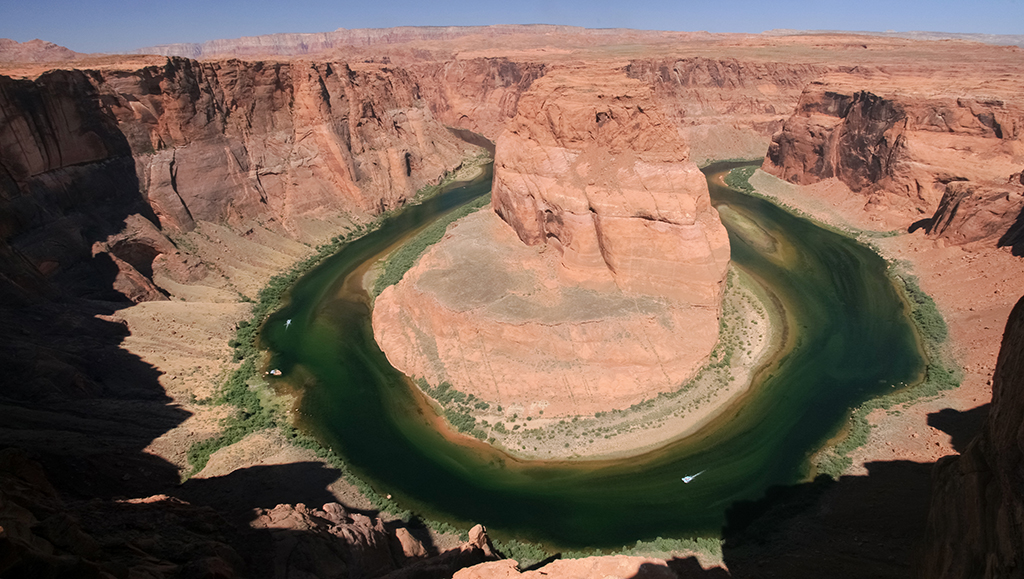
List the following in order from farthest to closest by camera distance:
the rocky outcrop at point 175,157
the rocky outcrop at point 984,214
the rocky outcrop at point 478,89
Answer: the rocky outcrop at point 478,89, the rocky outcrop at point 984,214, the rocky outcrop at point 175,157

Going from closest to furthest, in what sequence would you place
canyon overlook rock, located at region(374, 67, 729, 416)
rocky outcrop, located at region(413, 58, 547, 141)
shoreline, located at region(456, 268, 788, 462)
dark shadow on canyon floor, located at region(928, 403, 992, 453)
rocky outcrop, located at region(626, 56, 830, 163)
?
dark shadow on canyon floor, located at region(928, 403, 992, 453)
shoreline, located at region(456, 268, 788, 462)
canyon overlook rock, located at region(374, 67, 729, 416)
rocky outcrop, located at region(626, 56, 830, 163)
rocky outcrop, located at region(413, 58, 547, 141)

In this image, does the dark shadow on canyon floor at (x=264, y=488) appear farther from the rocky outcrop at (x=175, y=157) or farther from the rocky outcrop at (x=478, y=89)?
the rocky outcrop at (x=478, y=89)

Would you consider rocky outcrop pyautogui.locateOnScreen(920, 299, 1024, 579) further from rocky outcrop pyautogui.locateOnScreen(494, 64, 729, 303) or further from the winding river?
rocky outcrop pyautogui.locateOnScreen(494, 64, 729, 303)

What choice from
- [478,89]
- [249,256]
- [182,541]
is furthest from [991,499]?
[478,89]

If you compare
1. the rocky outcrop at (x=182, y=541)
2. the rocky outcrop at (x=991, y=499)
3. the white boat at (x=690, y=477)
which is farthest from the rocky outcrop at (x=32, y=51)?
the rocky outcrop at (x=991, y=499)

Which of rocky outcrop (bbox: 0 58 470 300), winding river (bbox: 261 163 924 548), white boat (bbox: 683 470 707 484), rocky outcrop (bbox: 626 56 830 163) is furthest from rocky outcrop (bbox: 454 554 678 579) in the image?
rocky outcrop (bbox: 626 56 830 163)

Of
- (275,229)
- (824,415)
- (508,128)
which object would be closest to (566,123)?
(508,128)
